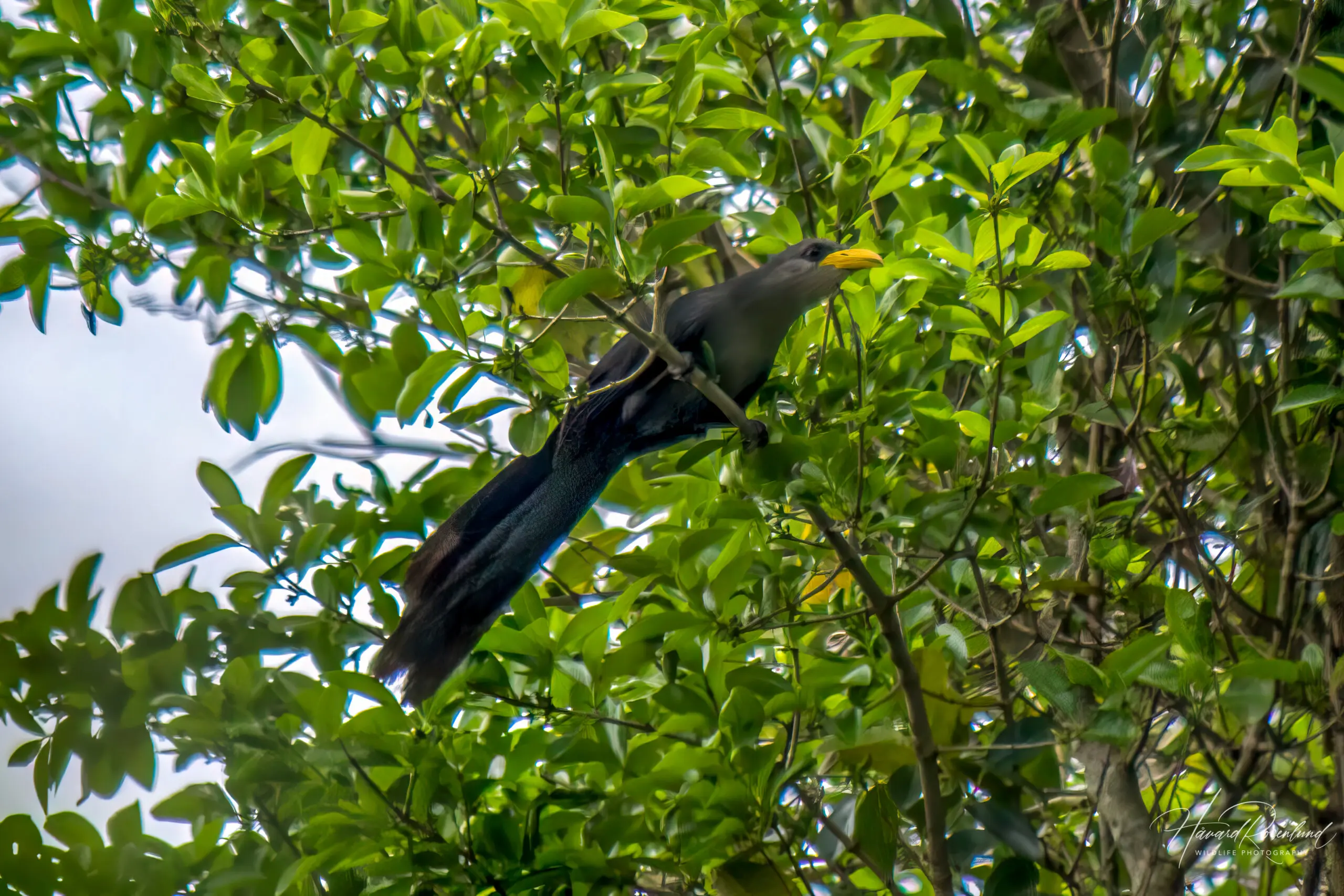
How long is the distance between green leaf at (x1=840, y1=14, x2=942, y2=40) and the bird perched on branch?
431mm

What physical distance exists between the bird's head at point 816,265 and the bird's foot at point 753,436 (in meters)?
0.32

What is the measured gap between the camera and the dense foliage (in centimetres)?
175

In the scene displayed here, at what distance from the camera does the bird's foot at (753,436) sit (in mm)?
2051

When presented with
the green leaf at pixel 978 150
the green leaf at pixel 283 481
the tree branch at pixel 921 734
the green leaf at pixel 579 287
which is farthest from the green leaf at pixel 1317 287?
the green leaf at pixel 283 481

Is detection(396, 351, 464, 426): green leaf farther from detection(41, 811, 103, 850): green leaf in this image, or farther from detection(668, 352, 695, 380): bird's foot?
detection(41, 811, 103, 850): green leaf

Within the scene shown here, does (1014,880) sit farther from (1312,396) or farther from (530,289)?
(530,289)

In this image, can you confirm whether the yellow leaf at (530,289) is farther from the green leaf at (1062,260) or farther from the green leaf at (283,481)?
the green leaf at (1062,260)

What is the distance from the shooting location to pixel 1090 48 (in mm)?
2650

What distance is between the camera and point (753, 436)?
2057 mm

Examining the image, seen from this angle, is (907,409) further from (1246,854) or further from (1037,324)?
(1246,854)

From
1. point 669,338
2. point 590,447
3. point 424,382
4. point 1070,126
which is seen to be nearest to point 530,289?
point 590,447

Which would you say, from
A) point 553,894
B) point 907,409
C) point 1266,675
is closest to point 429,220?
point 907,409

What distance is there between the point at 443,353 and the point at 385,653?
1.93ft

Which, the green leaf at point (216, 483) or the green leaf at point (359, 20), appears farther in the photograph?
the green leaf at point (216, 483)
